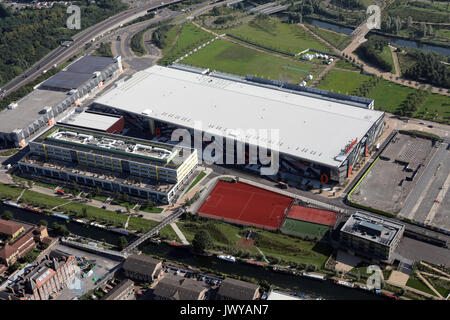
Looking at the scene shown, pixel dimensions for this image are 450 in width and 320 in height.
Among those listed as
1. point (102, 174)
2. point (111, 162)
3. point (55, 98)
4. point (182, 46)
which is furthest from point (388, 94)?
point (55, 98)

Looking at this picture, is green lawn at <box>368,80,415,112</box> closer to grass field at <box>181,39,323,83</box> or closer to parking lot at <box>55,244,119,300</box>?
grass field at <box>181,39,323,83</box>

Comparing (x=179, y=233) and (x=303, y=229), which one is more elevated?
(x=303, y=229)

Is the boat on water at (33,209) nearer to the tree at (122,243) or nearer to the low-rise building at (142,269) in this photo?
the tree at (122,243)

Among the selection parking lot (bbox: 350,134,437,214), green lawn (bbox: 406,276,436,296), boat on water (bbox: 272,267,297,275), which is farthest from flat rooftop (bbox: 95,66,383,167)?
green lawn (bbox: 406,276,436,296)

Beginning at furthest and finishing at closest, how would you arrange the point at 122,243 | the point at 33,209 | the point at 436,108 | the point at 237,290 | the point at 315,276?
the point at 436,108
the point at 33,209
the point at 122,243
the point at 315,276
the point at 237,290

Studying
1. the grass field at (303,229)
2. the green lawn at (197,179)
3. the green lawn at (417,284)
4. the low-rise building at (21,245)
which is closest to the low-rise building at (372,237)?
the green lawn at (417,284)

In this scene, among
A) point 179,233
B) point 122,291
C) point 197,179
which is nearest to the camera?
point 122,291

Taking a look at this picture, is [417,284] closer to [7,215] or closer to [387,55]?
[7,215]
